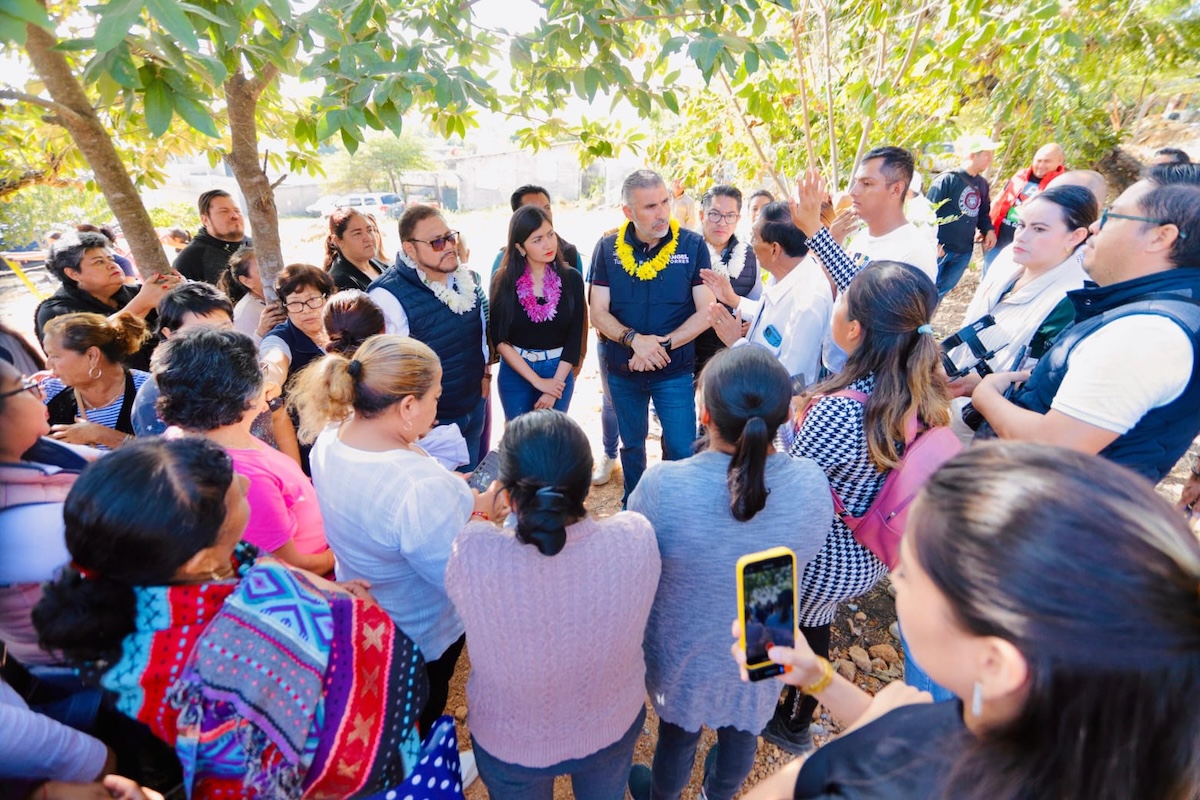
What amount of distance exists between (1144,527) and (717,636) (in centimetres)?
108

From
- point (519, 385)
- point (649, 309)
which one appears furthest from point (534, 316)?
point (649, 309)

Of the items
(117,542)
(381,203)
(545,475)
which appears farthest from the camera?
(381,203)

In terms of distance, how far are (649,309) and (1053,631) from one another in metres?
2.86

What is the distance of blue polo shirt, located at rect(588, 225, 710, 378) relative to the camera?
11.0 feet

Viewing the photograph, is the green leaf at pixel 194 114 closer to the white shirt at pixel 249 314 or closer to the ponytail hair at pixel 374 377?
the ponytail hair at pixel 374 377

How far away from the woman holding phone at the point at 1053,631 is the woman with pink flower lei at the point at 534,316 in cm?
283

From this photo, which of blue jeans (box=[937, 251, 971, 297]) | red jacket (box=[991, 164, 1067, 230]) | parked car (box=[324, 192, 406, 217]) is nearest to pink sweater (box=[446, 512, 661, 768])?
blue jeans (box=[937, 251, 971, 297])

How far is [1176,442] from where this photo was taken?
1890 mm

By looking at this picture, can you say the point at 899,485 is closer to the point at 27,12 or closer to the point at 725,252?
the point at 27,12

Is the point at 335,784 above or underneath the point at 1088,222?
underneath

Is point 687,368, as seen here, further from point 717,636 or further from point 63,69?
point 63,69

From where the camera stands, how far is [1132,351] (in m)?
1.64

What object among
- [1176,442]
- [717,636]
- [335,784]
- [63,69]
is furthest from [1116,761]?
[63,69]

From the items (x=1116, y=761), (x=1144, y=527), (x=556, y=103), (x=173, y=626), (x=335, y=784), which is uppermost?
(x=556, y=103)
